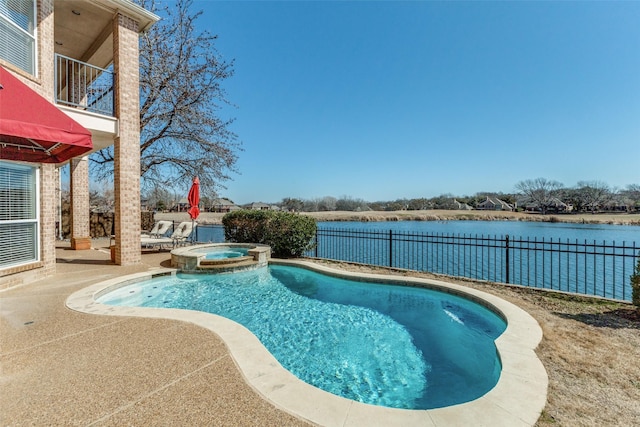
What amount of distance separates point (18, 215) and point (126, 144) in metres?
3.31

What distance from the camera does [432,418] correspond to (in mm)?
2318

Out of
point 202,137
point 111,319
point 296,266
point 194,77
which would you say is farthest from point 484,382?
point 194,77

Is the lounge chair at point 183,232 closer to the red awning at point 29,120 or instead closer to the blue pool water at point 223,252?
the blue pool water at point 223,252

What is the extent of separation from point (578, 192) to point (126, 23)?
77996 millimetres

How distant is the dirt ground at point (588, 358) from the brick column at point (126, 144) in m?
9.82

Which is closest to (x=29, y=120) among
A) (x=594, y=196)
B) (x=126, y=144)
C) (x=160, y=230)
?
(x=126, y=144)

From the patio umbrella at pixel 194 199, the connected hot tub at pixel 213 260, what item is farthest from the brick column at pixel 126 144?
the patio umbrella at pixel 194 199

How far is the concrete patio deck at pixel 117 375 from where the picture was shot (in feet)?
7.24

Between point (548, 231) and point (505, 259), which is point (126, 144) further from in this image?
point (548, 231)

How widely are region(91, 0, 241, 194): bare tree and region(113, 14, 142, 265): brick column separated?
4.23m

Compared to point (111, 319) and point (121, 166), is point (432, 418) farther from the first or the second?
point (121, 166)

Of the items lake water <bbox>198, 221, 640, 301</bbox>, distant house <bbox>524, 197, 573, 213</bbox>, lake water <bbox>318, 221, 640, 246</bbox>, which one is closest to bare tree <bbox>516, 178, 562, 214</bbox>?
distant house <bbox>524, 197, 573, 213</bbox>

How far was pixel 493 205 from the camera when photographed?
70.7 m

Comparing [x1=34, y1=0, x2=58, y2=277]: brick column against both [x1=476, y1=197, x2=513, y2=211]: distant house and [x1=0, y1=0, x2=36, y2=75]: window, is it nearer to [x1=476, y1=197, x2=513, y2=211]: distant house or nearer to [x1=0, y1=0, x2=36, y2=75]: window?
[x1=0, y1=0, x2=36, y2=75]: window
